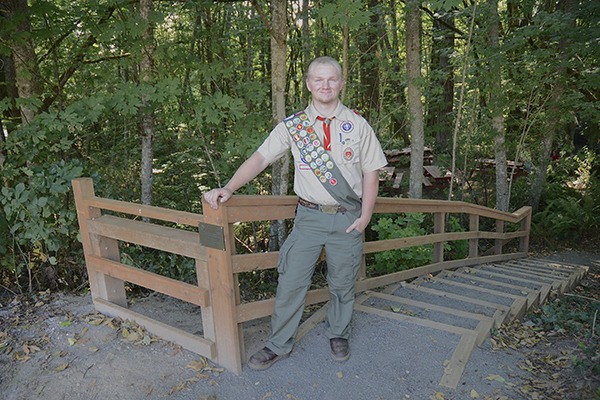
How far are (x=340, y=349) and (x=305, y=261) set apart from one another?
2.17 ft

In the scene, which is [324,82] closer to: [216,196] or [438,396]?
[216,196]

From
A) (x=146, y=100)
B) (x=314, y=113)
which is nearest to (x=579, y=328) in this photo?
(x=314, y=113)

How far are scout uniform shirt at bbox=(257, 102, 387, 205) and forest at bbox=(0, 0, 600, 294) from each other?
5.11 feet

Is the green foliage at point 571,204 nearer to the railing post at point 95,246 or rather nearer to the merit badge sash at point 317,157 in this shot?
the merit badge sash at point 317,157

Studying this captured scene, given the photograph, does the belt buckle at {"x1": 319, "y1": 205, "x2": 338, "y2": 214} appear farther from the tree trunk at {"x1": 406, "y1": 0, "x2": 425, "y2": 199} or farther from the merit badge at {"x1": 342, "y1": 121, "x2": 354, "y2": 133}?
the tree trunk at {"x1": 406, "y1": 0, "x2": 425, "y2": 199}

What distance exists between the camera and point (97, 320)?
3385 millimetres

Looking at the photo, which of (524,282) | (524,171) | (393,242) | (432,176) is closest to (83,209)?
(393,242)

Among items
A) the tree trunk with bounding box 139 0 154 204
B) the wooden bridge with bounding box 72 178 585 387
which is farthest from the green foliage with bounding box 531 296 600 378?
the tree trunk with bounding box 139 0 154 204

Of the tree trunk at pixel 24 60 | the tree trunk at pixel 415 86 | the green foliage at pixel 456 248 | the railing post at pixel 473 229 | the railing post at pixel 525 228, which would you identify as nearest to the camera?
the tree trunk at pixel 24 60

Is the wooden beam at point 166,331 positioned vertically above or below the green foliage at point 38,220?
below

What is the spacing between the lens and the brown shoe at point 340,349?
292 cm

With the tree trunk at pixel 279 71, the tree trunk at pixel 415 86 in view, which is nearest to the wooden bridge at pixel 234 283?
the tree trunk at pixel 279 71

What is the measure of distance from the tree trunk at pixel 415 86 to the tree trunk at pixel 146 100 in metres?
3.74

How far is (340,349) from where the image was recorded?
9.66 feet
